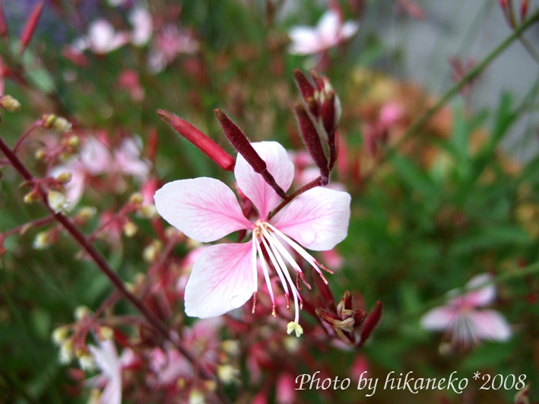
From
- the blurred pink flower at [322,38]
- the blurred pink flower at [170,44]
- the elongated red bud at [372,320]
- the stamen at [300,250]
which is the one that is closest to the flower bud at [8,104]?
the stamen at [300,250]

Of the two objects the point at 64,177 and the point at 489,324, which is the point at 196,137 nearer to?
the point at 64,177

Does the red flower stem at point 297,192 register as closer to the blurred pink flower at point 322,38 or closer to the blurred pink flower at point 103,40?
the blurred pink flower at point 322,38

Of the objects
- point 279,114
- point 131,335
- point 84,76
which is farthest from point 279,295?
point 84,76

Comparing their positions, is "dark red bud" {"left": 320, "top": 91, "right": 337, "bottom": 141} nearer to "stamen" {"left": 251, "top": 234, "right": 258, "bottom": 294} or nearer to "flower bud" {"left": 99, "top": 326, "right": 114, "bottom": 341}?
"stamen" {"left": 251, "top": 234, "right": 258, "bottom": 294}

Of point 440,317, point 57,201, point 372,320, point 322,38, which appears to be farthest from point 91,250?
point 322,38

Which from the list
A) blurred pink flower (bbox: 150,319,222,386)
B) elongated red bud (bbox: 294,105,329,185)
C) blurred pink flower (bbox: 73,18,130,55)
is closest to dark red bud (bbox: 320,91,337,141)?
elongated red bud (bbox: 294,105,329,185)

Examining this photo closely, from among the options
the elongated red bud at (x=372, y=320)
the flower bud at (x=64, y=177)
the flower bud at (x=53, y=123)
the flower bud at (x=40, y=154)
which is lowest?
the elongated red bud at (x=372, y=320)
